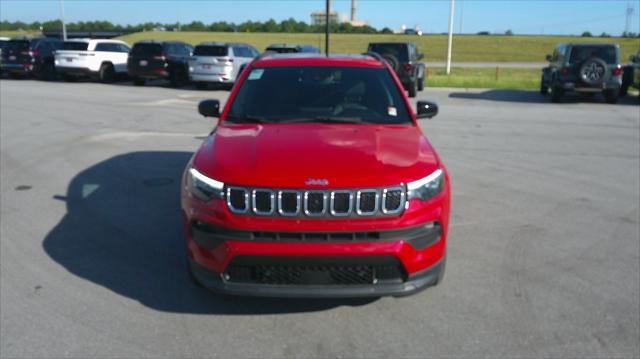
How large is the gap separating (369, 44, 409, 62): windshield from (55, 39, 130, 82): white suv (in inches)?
414

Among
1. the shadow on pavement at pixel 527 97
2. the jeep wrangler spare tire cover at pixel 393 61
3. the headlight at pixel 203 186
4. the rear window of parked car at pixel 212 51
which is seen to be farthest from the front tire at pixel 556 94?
the headlight at pixel 203 186

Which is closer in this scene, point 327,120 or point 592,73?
point 327,120

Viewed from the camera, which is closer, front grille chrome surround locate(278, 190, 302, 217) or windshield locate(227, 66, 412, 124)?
front grille chrome surround locate(278, 190, 302, 217)

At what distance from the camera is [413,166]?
3.73m

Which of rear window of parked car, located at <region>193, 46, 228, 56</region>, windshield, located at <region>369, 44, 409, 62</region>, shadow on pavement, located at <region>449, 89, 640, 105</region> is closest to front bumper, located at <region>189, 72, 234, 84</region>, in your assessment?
rear window of parked car, located at <region>193, 46, 228, 56</region>

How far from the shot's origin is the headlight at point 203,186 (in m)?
3.58

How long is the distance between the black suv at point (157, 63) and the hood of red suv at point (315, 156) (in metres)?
18.8

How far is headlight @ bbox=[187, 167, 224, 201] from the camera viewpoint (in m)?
3.58

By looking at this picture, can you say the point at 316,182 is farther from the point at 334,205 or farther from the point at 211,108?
the point at 211,108

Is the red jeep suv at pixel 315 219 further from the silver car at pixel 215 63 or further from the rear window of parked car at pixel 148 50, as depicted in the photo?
the rear window of parked car at pixel 148 50

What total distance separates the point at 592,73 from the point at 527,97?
11.5 feet

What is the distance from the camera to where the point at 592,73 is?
56.5 ft

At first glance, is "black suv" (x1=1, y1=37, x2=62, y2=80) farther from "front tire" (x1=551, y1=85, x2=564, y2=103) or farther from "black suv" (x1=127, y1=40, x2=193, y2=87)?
"front tire" (x1=551, y1=85, x2=564, y2=103)

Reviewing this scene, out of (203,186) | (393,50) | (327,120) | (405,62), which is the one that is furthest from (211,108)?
(393,50)
